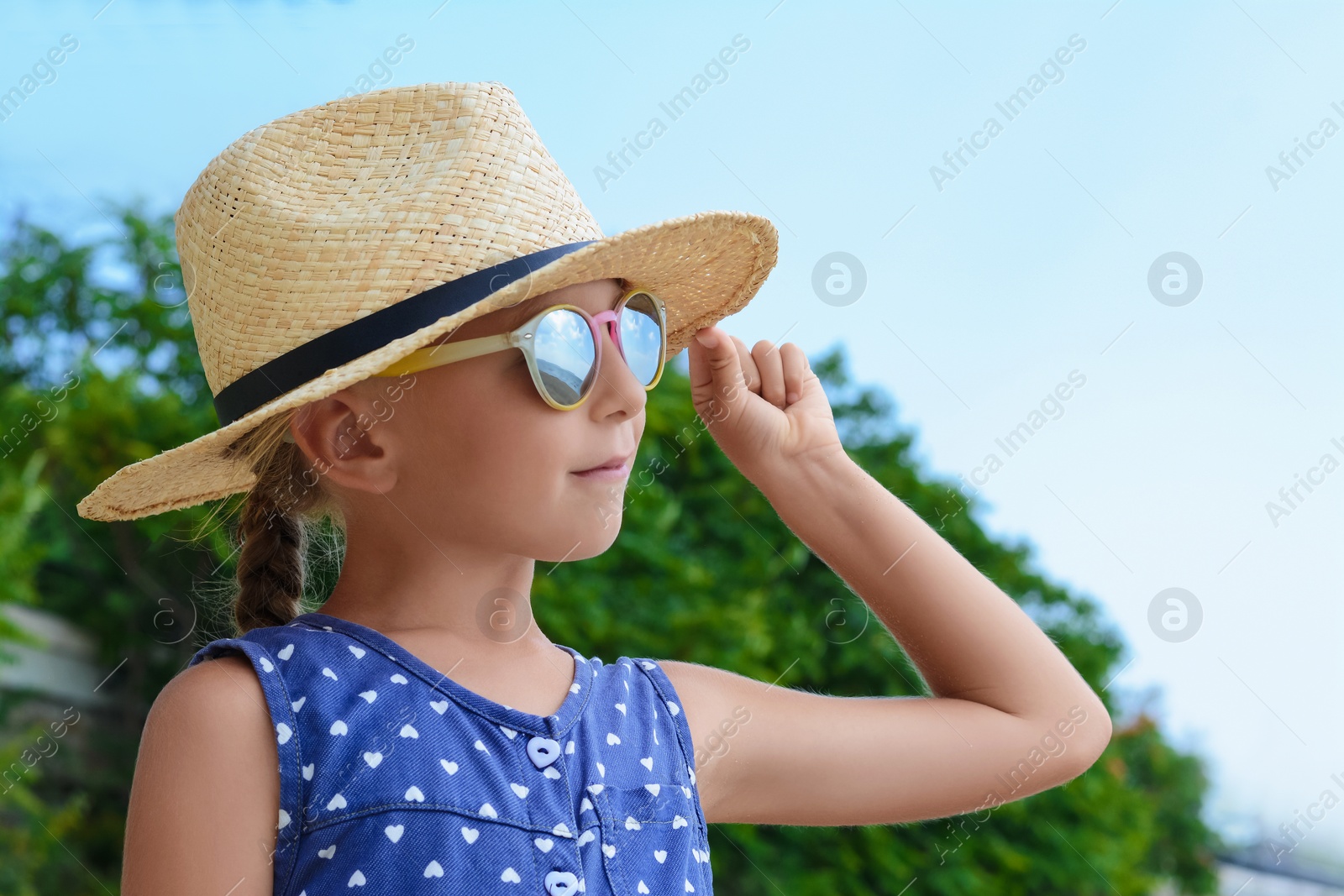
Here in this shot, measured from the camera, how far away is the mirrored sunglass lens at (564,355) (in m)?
1.43

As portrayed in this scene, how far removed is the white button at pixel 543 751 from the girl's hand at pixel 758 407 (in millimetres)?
547

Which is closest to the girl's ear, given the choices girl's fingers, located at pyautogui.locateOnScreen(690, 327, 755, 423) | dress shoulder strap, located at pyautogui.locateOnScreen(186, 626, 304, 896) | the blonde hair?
the blonde hair

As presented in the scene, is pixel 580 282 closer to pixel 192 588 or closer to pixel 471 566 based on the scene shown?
pixel 471 566

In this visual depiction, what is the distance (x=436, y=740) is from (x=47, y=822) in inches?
112

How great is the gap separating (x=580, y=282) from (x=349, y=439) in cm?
37

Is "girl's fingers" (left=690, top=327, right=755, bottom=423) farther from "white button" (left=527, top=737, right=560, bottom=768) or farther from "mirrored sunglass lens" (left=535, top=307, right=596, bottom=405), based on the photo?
"white button" (left=527, top=737, right=560, bottom=768)

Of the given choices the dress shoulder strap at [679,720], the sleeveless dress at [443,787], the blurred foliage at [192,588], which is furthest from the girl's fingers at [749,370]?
the blurred foliage at [192,588]

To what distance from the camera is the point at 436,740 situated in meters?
1.41

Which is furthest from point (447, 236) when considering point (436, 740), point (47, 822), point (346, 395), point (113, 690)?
point (113, 690)

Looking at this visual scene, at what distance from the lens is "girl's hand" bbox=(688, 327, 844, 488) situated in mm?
1783

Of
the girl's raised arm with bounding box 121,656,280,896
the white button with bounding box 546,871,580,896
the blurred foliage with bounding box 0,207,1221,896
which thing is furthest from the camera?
the blurred foliage with bounding box 0,207,1221,896

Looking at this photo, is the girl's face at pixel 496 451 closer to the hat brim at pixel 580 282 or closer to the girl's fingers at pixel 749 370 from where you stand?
the hat brim at pixel 580 282

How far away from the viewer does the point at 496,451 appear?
56.7 inches

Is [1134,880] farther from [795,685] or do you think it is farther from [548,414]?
[548,414]
